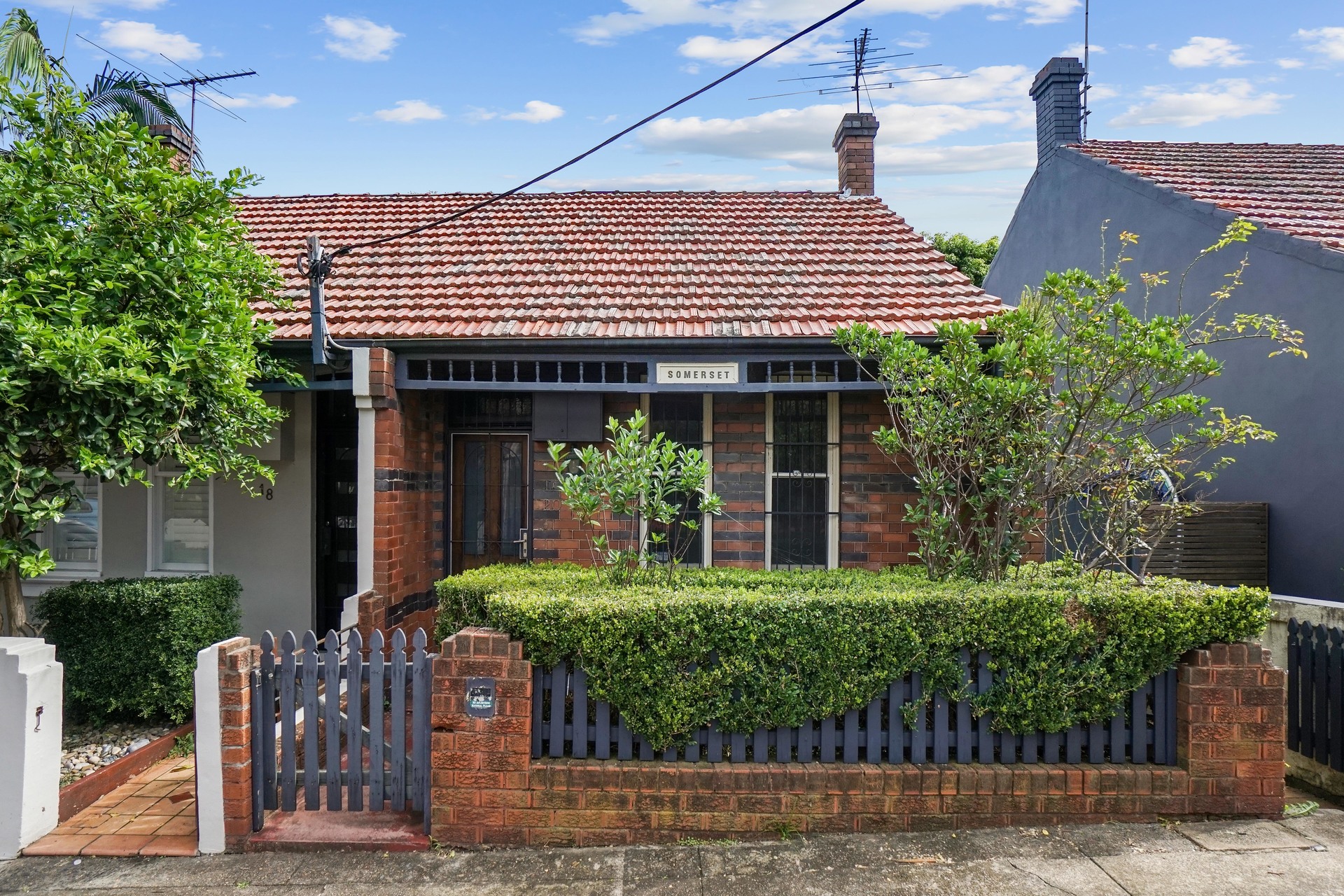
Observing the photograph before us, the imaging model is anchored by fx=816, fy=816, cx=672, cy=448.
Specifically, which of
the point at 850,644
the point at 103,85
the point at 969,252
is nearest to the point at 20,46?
the point at 103,85

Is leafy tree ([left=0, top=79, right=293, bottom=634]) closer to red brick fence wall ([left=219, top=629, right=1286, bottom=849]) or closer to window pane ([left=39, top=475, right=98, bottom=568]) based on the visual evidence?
red brick fence wall ([left=219, top=629, right=1286, bottom=849])

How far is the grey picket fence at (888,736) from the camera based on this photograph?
14.8 feet

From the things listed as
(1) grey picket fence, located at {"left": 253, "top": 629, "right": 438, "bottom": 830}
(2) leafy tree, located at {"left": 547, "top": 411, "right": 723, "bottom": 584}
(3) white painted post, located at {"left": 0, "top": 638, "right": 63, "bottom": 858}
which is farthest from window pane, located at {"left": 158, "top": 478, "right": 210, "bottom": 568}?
(2) leafy tree, located at {"left": 547, "top": 411, "right": 723, "bottom": 584}

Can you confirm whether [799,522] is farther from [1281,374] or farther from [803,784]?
[1281,374]

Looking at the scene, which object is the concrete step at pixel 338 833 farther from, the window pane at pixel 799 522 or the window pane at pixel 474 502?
the window pane at pixel 799 522

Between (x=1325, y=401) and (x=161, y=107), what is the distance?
1319 cm

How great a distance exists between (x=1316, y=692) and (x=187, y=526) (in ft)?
31.2

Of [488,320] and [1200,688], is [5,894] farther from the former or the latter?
[1200,688]

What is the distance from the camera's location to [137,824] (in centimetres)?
462

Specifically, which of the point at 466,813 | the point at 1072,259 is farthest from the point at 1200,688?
the point at 1072,259

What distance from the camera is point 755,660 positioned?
14.7 feet

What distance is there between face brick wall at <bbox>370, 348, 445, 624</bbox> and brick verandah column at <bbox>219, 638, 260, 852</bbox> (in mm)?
2485

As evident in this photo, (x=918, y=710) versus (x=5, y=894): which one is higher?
(x=918, y=710)

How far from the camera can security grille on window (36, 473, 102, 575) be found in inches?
322
